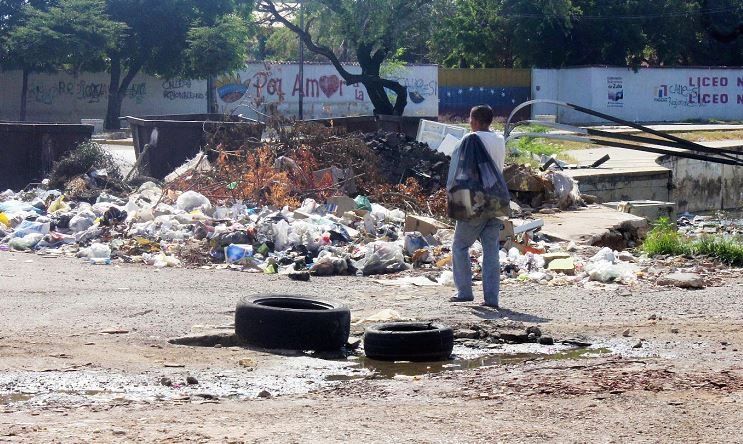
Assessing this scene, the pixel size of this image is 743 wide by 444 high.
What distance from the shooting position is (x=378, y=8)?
35812 millimetres

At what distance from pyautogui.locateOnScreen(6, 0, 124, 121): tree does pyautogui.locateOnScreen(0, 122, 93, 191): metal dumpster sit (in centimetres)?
2676

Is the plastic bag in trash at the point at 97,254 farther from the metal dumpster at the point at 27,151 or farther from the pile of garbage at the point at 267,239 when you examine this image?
the metal dumpster at the point at 27,151

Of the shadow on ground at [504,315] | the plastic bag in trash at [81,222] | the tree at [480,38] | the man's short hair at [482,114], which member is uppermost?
the tree at [480,38]

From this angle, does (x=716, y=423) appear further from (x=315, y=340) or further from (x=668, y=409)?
(x=315, y=340)

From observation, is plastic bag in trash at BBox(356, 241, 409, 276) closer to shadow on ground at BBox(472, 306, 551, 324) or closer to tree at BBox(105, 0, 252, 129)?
shadow on ground at BBox(472, 306, 551, 324)

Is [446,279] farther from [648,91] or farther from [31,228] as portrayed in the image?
[648,91]

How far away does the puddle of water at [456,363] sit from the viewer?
6.47 meters

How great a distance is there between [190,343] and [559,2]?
3909 cm

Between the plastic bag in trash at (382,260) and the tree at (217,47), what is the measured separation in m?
35.3

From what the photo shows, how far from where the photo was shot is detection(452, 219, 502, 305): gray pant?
28.1 ft

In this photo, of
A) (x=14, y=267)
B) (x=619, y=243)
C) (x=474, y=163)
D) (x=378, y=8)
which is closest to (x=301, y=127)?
(x=619, y=243)

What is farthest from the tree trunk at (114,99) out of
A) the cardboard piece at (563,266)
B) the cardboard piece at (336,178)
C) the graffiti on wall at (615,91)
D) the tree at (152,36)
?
the cardboard piece at (563,266)

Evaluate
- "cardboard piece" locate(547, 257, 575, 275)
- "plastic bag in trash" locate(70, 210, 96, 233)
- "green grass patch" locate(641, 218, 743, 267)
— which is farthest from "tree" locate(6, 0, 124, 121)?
"cardboard piece" locate(547, 257, 575, 275)

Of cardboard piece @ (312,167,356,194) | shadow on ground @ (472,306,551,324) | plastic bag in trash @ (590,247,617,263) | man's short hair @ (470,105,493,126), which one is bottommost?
shadow on ground @ (472,306,551,324)
